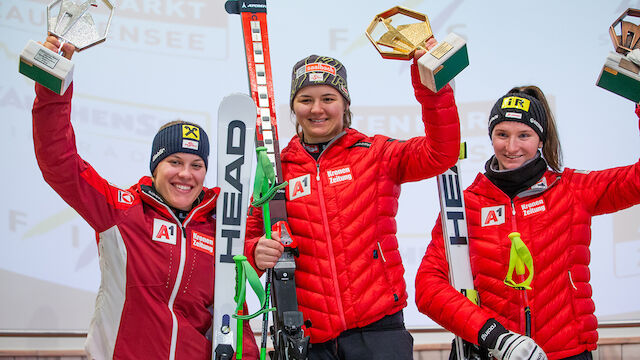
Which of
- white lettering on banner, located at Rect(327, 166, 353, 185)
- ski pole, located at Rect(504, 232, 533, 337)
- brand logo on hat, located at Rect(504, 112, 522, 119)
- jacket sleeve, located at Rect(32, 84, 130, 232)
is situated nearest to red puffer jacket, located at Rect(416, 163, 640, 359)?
ski pole, located at Rect(504, 232, 533, 337)

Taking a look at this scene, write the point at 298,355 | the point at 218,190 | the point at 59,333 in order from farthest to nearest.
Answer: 1. the point at 59,333
2. the point at 218,190
3. the point at 298,355

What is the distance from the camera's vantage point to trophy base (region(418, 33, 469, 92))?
1.52 m

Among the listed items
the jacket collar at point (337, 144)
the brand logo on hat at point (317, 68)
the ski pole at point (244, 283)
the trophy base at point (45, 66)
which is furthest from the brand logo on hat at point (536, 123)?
the trophy base at point (45, 66)

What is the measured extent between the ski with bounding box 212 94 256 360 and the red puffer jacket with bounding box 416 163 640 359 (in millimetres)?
641

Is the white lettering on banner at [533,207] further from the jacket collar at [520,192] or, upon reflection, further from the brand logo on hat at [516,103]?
the brand logo on hat at [516,103]

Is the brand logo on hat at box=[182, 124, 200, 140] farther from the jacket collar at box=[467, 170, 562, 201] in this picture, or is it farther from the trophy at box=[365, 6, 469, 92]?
the jacket collar at box=[467, 170, 562, 201]

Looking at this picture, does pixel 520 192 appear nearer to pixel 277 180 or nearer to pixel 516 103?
pixel 516 103

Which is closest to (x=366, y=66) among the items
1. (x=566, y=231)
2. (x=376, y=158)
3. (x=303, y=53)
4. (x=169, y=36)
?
(x=303, y=53)

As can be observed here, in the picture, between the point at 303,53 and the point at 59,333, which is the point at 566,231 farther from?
the point at 59,333

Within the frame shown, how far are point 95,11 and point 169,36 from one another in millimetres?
467

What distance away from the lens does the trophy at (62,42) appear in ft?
4.70

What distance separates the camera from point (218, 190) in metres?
1.88

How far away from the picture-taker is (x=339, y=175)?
1841 mm

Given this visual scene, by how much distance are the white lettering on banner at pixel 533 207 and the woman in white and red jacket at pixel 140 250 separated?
98 centimetres
